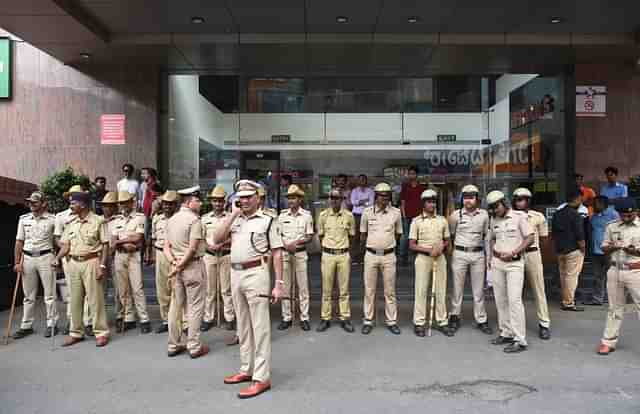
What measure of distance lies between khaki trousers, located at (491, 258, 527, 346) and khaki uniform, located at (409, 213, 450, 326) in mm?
852

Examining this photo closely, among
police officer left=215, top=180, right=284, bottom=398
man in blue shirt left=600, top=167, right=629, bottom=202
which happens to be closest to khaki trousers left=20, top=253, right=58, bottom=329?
police officer left=215, top=180, right=284, bottom=398

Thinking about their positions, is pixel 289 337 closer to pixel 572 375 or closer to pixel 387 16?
pixel 572 375

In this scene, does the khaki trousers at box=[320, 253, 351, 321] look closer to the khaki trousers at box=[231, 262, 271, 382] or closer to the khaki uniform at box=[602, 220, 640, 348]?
the khaki trousers at box=[231, 262, 271, 382]

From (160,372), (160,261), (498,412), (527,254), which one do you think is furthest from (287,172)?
(498,412)

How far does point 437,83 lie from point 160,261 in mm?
8515

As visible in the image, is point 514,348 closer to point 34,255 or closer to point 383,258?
point 383,258

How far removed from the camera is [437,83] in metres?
13.6

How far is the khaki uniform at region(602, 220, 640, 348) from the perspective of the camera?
22.0ft

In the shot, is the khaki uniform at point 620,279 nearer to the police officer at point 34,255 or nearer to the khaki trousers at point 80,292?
the khaki trousers at point 80,292

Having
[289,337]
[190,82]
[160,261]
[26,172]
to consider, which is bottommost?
[289,337]

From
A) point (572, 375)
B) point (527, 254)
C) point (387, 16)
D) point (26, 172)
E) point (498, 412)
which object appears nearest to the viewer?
point (498, 412)

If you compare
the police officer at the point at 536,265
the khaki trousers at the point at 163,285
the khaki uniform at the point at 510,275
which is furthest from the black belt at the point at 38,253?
the police officer at the point at 536,265

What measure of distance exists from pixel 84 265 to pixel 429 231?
190 inches

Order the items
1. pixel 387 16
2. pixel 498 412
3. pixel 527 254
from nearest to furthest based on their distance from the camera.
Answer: pixel 498 412 → pixel 527 254 → pixel 387 16
